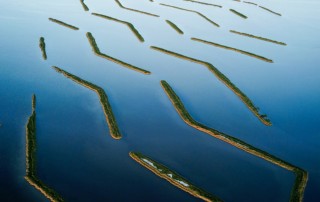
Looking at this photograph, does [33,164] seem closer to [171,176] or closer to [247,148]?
[171,176]

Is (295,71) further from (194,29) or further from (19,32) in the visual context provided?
(19,32)

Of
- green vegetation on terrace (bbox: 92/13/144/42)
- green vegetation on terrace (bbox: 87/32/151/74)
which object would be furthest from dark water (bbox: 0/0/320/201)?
green vegetation on terrace (bbox: 92/13/144/42)

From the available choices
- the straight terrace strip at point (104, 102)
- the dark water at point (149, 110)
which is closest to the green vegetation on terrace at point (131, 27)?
the dark water at point (149, 110)

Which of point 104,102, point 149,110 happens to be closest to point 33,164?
point 104,102

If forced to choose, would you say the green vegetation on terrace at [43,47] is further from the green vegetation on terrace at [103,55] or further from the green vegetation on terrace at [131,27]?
the green vegetation on terrace at [131,27]

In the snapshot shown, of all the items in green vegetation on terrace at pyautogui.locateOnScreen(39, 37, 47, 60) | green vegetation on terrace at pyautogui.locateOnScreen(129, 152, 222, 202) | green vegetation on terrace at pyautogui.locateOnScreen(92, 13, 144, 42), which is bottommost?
green vegetation on terrace at pyautogui.locateOnScreen(129, 152, 222, 202)

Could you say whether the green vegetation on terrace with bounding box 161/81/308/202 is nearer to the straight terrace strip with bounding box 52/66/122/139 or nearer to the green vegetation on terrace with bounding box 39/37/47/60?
the straight terrace strip with bounding box 52/66/122/139
